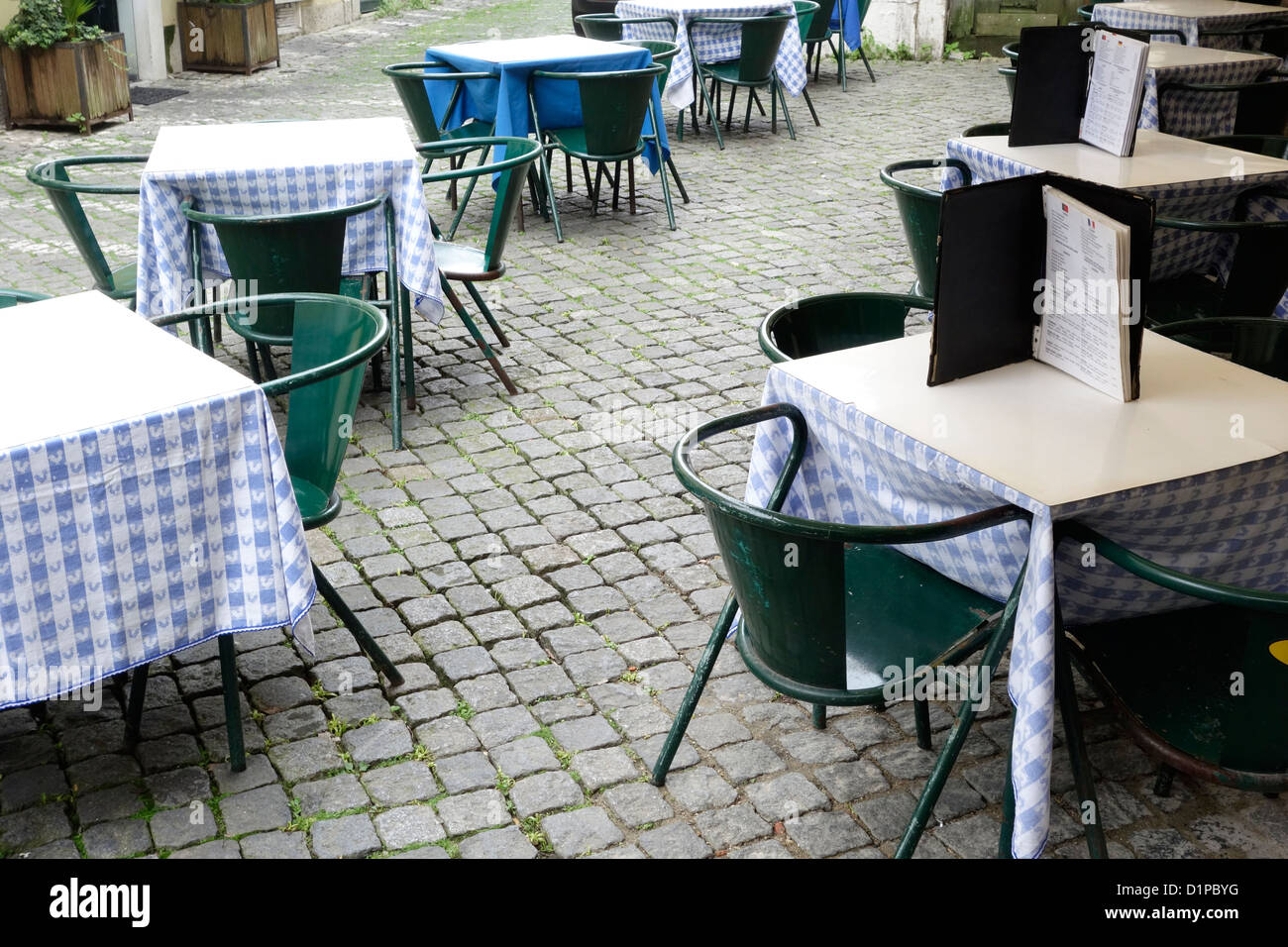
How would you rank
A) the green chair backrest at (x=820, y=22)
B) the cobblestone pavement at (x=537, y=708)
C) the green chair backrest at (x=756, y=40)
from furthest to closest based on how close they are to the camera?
the green chair backrest at (x=820, y=22) < the green chair backrest at (x=756, y=40) < the cobblestone pavement at (x=537, y=708)

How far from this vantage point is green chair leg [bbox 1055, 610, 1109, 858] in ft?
9.34

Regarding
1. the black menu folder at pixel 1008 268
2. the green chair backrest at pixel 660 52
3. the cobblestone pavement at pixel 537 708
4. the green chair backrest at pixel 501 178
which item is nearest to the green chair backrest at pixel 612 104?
the green chair backrest at pixel 660 52

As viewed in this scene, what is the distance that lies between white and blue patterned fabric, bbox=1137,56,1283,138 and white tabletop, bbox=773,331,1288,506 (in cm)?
395

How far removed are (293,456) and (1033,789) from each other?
228cm

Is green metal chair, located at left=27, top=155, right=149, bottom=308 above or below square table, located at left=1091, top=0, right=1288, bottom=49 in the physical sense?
below

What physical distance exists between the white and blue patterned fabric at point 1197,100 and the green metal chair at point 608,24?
13.1ft

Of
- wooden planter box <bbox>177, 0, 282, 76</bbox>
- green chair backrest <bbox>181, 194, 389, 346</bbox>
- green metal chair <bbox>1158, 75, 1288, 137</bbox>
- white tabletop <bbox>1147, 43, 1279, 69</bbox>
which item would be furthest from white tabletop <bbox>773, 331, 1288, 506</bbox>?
wooden planter box <bbox>177, 0, 282, 76</bbox>

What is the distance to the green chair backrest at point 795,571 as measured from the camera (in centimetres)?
259

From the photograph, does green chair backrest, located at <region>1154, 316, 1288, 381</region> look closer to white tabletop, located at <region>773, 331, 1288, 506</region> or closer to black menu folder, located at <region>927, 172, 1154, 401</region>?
white tabletop, located at <region>773, 331, 1288, 506</region>

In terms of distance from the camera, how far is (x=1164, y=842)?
316 centimetres

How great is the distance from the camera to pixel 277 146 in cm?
546

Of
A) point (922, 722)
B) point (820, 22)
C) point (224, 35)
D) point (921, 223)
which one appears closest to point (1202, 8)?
point (820, 22)

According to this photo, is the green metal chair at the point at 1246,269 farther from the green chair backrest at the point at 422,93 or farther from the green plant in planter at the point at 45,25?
the green plant in planter at the point at 45,25
